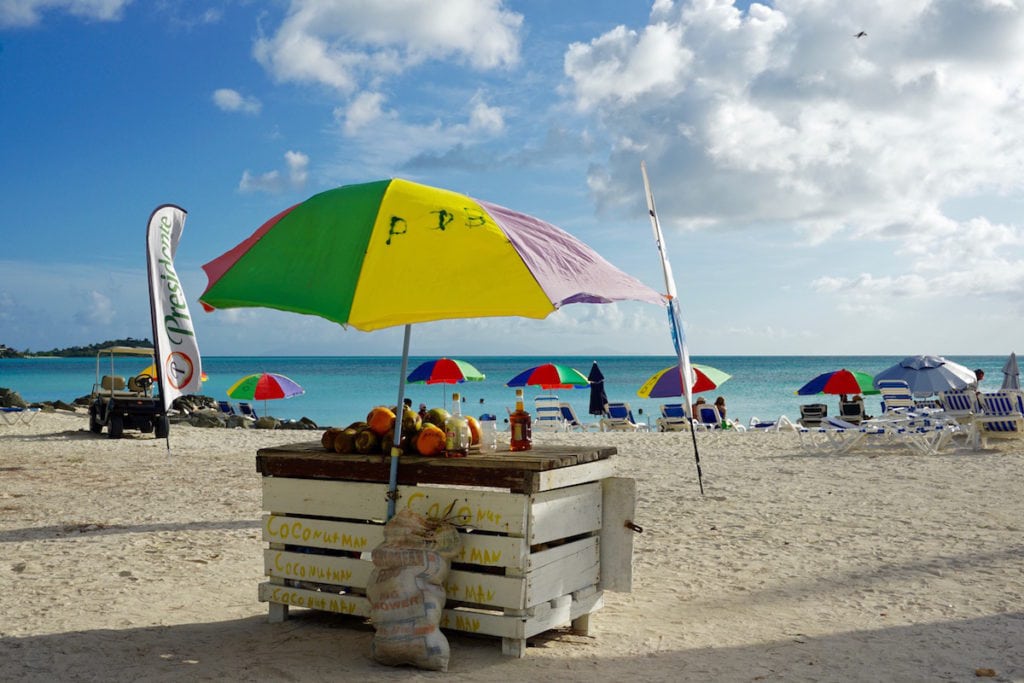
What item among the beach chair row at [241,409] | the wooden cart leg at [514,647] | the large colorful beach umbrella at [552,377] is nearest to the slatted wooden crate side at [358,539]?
the wooden cart leg at [514,647]

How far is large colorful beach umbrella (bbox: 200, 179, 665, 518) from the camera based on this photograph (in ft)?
12.3

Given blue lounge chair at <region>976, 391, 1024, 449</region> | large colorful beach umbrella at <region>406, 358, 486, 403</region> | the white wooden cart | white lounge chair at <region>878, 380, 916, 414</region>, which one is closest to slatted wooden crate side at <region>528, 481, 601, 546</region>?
the white wooden cart

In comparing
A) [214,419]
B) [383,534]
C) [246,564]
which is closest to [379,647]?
[383,534]

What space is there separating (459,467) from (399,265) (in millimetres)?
995

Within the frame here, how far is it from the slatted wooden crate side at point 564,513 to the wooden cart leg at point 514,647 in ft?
1.48

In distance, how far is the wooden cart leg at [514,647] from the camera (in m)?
4.12

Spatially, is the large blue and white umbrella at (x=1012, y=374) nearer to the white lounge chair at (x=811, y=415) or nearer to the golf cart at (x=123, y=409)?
the white lounge chair at (x=811, y=415)

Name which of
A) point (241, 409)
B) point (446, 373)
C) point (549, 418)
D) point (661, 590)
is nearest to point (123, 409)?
point (446, 373)

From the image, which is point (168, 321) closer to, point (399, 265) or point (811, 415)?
point (399, 265)

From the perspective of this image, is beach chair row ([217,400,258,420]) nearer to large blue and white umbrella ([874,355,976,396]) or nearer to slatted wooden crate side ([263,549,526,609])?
large blue and white umbrella ([874,355,976,396])

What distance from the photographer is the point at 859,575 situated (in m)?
5.93

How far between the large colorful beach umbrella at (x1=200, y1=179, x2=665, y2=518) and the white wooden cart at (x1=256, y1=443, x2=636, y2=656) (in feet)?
1.04

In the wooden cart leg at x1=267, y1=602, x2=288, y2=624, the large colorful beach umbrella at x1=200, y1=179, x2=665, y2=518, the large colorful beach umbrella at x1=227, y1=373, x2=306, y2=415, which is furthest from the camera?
the large colorful beach umbrella at x1=227, y1=373, x2=306, y2=415

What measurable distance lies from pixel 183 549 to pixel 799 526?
497cm
